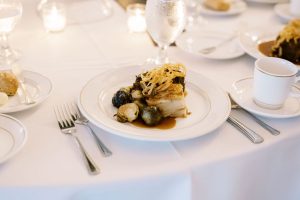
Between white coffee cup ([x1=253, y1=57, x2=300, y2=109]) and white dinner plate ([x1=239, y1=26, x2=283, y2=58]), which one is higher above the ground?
white coffee cup ([x1=253, y1=57, x2=300, y2=109])

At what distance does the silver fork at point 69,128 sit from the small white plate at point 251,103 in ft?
1.12

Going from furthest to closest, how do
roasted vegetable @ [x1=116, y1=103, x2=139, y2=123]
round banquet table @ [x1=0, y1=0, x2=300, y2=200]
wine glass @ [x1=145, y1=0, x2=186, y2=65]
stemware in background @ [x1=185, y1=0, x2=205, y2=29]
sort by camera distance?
stemware in background @ [x1=185, y1=0, x2=205, y2=29] → wine glass @ [x1=145, y1=0, x2=186, y2=65] → roasted vegetable @ [x1=116, y1=103, x2=139, y2=123] → round banquet table @ [x1=0, y1=0, x2=300, y2=200]

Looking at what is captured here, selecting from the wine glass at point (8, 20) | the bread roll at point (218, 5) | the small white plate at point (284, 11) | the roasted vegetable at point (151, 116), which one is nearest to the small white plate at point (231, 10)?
the bread roll at point (218, 5)

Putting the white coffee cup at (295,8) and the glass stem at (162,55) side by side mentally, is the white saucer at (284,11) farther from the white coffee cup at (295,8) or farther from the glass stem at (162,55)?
the glass stem at (162,55)

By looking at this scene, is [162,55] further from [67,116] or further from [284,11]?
[284,11]

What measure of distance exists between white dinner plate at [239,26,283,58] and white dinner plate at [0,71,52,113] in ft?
1.77

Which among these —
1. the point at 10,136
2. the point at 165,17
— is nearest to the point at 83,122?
the point at 10,136

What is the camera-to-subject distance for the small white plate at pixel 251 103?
801 millimetres

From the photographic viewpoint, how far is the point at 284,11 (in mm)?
1428

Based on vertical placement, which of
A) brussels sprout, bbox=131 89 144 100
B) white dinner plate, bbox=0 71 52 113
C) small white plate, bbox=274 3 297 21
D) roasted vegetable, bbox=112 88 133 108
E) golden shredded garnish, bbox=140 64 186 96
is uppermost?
golden shredded garnish, bbox=140 64 186 96

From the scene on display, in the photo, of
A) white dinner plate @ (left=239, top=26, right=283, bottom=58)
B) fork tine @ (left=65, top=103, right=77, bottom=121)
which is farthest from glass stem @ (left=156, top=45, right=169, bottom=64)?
fork tine @ (left=65, top=103, right=77, bottom=121)

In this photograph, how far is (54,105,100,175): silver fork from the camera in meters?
0.66

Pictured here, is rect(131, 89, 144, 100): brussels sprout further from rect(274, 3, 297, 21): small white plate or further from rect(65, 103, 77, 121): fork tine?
rect(274, 3, 297, 21): small white plate

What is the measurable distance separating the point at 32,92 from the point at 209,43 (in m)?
0.56
